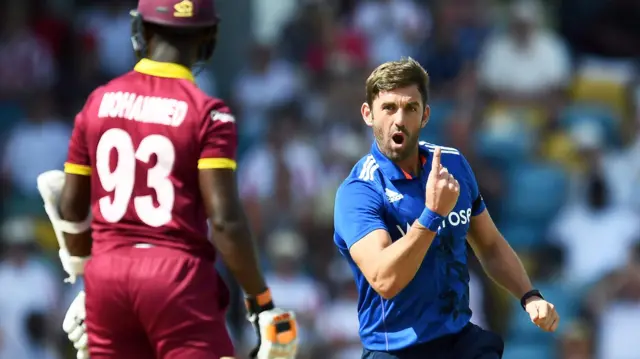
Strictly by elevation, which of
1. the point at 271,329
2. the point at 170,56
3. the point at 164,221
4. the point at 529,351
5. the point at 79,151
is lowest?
the point at 529,351

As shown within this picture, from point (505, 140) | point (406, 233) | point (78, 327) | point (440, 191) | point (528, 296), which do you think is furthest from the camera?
point (505, 140)

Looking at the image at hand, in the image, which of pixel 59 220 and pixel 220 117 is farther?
pixel 59 220

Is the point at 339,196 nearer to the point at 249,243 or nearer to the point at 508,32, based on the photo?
the point at 249,243

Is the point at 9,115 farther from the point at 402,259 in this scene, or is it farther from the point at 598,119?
the point at 402,259

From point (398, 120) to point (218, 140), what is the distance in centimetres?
77

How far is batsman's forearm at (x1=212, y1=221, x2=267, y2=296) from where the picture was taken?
508cm

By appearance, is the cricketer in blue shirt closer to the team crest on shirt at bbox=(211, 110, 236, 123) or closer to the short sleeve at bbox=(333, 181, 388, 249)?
the short sleeve at bbox=(333, 181, 388, 249)

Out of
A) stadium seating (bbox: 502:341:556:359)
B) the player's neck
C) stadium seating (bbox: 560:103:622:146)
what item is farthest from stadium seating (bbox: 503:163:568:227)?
the player's neck

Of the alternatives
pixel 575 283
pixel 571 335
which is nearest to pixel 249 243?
pixel 571 335

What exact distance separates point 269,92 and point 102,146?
7740 millimetres

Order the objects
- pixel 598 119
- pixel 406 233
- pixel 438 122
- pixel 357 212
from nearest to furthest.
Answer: pixel 406 233 → pixel 357 212 → pixel 438 122 → pixel 598 119

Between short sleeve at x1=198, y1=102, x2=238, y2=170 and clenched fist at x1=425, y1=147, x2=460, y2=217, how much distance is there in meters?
0.95

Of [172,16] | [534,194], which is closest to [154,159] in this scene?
[172,16]

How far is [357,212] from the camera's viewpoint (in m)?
4.73
